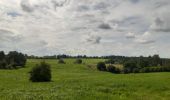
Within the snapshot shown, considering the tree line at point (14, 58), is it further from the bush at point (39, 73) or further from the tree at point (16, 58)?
the bush at point (39, 73)

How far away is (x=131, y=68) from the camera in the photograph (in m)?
153

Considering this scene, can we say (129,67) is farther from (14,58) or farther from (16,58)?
(14,58)

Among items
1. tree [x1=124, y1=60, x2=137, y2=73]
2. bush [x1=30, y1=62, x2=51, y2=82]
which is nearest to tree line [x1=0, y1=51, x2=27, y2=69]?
tree [x1=124, y1=60, x2=137, y2=73]

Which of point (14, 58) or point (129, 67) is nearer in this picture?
point (129, 67)

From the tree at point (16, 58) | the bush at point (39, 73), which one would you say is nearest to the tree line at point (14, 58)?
the tree at point (16, 58)

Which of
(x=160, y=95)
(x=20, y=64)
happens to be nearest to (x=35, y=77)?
(x=160, y=95)

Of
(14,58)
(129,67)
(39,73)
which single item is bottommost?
(39,73)

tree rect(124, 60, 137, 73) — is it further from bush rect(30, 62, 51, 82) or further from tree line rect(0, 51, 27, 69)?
bush rect(30, 62, 51, 82)

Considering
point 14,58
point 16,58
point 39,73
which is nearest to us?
point 39,73

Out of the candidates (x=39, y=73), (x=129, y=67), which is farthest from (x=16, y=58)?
(x=39, y=73)

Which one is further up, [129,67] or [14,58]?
[14,58]

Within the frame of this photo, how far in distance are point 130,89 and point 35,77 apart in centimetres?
3366

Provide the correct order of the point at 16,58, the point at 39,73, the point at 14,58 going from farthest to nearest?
the point at 16,58 → the point at 14,58 → the point at 39,73

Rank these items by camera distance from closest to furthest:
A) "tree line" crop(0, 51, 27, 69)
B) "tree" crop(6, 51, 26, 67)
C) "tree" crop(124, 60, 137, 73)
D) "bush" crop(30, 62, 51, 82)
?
"bush" crop(30, 62, 51, 82) → "tree" crop(124, 60, 137, 73) → "tree line" crop(0, 51, 27, 69) → "tree" crop(6, 51, 26, 67)
